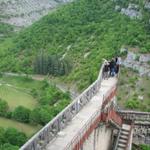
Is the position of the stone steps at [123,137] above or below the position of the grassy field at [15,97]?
above

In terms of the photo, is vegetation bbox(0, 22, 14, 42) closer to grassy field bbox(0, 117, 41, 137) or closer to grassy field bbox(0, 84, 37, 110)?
grassy field bbox(0, 84, 37, 110)

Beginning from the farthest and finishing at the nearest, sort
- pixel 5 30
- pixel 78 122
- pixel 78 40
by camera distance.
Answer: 1. pixel 5 30
2. pixel 78 40
3. pixel 78 122

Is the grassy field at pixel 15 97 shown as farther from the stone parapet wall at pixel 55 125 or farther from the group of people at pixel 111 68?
the stone parapet wall at pixel 55 125

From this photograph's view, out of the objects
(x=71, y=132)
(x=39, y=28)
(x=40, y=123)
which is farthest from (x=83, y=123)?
(x=39, y=28)

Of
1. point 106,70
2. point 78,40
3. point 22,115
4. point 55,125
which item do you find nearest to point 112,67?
point 106,70

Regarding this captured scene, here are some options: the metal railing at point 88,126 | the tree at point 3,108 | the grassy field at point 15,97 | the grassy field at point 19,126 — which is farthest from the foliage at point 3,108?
the metal railing at point 88,126

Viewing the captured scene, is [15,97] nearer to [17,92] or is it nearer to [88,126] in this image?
[17,92]
